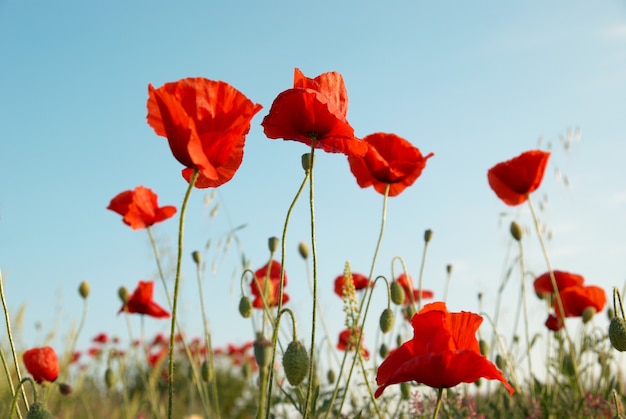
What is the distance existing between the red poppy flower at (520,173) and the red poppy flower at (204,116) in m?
1.70

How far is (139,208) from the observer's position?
2.60m

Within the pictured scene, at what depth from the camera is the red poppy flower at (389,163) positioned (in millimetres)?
2109

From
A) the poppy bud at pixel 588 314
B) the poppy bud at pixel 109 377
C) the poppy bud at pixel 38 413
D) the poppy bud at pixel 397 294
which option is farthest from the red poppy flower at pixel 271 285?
the poppy bud at pixel 588 314

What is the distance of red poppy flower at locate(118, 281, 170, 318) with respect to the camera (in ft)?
9.90

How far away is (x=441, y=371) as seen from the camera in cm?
129

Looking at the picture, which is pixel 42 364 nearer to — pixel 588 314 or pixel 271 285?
pixel 271 285

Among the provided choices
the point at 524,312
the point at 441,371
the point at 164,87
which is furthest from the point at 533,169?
the point at 164,87

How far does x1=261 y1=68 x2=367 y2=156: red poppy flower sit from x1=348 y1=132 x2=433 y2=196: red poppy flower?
1.64 ft

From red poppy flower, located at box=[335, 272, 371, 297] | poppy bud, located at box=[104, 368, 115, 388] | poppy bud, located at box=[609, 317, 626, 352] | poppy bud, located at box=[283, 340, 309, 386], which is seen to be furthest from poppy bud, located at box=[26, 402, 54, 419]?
poppy bud, located at box=[104, 368, 115, 388]

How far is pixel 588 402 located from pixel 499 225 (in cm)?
99

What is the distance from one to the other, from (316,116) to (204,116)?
0.32 meters

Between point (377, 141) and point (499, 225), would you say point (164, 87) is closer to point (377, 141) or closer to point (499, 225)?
point (377, 141)

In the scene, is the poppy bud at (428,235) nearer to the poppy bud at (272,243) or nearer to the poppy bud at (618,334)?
the poppy bud at (272,243)

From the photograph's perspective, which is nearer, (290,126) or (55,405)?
(290,126)
